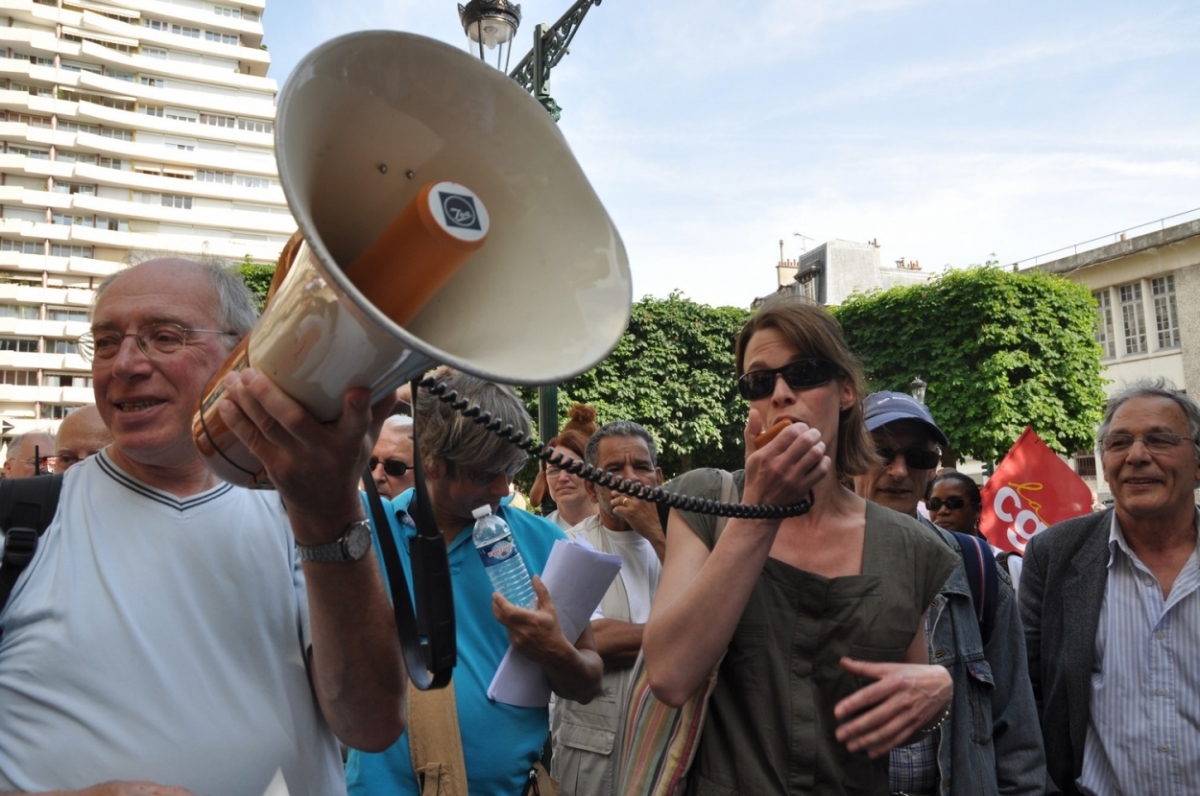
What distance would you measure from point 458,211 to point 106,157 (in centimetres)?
7044

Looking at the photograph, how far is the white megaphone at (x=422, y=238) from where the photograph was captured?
1229 millimetres

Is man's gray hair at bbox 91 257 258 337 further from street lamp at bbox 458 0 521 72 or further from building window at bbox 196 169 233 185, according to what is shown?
building window at bbox 196 169 233 185

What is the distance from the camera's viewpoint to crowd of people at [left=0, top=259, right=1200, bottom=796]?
1684mm

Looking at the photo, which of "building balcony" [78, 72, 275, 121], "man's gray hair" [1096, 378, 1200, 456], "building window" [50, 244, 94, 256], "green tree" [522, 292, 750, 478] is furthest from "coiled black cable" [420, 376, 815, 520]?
"building balcony" [78, 72, 275, 121]

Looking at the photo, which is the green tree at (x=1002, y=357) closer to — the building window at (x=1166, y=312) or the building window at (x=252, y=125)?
the building window at (x=1166, y=312)

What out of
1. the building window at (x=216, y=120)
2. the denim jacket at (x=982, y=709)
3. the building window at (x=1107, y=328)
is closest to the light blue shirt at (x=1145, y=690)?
the denim jacket at (x=982, y=709)

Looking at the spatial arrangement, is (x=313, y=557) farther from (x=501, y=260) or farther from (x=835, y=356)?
(x=835, y=356)

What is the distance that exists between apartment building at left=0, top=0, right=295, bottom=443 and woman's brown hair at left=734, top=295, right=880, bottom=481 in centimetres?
5471

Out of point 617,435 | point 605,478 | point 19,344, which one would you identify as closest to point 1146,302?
point 617,435

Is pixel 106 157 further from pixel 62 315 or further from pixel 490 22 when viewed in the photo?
pixel 490 22

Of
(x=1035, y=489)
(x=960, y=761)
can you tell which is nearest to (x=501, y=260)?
(x=960, y=761)

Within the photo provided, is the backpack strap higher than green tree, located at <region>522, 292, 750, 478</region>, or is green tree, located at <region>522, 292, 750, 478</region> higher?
green tree, located at <region>522, 292, 750, 478</region>

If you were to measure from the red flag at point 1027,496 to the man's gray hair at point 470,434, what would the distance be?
634cm

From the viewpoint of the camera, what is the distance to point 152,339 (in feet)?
6.45
